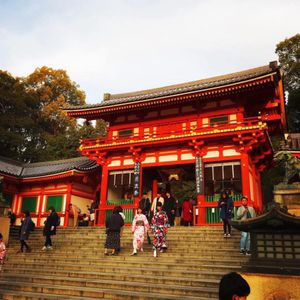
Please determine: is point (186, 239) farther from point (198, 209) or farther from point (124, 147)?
point (124, 147)

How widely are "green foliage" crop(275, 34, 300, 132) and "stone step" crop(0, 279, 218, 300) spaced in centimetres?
3158

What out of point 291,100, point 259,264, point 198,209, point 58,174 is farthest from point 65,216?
point 291,100

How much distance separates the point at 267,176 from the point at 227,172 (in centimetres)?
1355

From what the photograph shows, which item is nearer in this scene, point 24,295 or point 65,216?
point 24,295

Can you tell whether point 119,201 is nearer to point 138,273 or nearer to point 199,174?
point 199,174

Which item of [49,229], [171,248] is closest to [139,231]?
[171,248]

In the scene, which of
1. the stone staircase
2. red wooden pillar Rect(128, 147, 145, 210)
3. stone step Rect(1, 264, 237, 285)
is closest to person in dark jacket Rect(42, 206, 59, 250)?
the stone staircase

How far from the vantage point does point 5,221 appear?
14.1 metres

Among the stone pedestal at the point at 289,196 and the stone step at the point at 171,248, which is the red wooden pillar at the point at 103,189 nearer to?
the stone step at the point at 171,248

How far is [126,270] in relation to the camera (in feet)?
30.0

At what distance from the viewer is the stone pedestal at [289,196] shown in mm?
9070

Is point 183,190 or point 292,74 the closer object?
point 183,190

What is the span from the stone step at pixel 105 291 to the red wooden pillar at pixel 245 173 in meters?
9.41

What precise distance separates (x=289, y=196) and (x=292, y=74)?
102 ft
